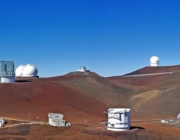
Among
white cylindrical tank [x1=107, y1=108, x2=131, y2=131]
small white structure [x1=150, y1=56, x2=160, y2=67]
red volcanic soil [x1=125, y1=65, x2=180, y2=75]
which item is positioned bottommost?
white cylindrical tank [x1=107, y1=108, x2=131, y2=131]

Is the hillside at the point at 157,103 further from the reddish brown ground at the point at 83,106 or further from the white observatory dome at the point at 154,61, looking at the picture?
the white observatory dome at the point at 154,61

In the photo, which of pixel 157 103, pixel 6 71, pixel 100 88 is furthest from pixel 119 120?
pixel 100 88

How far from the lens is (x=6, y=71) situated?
8281cm

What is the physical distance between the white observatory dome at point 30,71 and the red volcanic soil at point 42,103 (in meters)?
21.4

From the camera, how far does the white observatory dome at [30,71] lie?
11054 cm

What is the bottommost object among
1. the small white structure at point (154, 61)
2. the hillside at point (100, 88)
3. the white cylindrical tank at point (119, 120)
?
the white cylindrical tank at point (119, 120)

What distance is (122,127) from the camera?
49.7 meters

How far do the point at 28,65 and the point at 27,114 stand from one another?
4699 centimetres

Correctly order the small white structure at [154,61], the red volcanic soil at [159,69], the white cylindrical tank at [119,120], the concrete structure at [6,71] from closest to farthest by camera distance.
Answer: the white cylindrical tank at [119,120] < the concrete structure at [6,71] < the red volcanic soil at [159,69] < the small white structure at [154,61]

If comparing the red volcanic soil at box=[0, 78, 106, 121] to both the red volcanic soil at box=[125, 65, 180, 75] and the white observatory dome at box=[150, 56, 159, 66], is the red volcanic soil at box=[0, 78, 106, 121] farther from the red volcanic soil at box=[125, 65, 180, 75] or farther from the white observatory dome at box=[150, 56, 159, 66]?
the white observatory dome at box=[150, 56, 159, 66]

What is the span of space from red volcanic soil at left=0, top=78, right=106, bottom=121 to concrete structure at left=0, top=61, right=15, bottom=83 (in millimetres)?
2269

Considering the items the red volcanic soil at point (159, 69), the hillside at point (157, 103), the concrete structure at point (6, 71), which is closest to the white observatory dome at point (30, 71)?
the concrete structure at point (6, 71)

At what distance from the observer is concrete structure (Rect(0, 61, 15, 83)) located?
81.4 metres

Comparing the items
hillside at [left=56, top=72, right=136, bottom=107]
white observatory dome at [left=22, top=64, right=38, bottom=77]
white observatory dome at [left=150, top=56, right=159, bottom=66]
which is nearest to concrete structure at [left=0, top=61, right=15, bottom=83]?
white observatory dome at [left=22, top=64, right=38, bottom=77]
